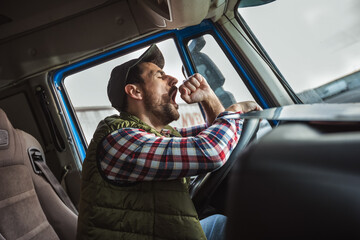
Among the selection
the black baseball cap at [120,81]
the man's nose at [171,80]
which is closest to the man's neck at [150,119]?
the black baseball cap at [120,81]

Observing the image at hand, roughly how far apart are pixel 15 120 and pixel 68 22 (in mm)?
1010

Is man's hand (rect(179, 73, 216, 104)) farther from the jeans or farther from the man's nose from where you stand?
the jeans

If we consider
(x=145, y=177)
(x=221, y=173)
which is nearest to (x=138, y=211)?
(x=145, y=177)

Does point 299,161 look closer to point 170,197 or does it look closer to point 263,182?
point 263,182

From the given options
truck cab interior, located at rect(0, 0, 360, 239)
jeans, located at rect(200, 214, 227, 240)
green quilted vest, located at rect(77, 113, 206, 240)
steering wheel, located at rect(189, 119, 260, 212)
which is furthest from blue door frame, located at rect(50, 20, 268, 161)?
green quilted vest, located at rect(77, 113, 206, 240)

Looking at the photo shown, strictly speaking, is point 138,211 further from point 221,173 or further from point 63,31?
point 63,31

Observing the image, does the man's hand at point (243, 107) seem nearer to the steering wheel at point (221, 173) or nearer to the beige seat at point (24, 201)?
the steering wheel at point (221, 173)

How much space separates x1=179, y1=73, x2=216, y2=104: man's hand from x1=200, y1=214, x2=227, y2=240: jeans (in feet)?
2.05

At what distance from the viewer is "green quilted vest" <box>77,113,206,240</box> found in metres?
0.85

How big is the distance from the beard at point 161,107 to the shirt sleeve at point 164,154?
35cm

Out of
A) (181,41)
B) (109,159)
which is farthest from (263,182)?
(181,41)

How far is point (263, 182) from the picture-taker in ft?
0.91

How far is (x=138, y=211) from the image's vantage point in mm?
886

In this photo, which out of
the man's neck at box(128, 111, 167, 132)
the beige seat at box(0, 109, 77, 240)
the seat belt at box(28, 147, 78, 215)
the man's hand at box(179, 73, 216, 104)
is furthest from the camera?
the seat belt at box(28, 147, 78, 215)
